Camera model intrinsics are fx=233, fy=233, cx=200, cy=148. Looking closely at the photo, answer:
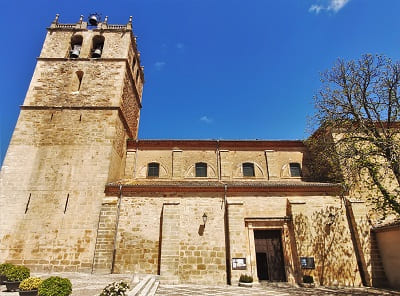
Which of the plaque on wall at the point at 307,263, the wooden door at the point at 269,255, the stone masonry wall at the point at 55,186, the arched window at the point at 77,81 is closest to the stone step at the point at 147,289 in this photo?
the stone masonry wall at the point at 55,186

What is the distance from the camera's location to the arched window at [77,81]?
16198 millimetres

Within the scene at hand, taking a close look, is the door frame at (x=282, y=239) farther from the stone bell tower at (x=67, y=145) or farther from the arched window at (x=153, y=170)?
the stone bell tower at (x=67, y=145)

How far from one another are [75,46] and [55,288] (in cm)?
1768

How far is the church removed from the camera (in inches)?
453

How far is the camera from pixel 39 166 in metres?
13.3

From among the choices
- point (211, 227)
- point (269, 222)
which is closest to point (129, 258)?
point (211, 227)

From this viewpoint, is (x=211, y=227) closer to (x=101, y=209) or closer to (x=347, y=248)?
(x=101, y=209)

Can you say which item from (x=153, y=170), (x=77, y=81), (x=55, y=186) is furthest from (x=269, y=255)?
(x=77, y=81)

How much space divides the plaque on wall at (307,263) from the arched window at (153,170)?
1004cm

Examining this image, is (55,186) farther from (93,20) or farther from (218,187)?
(93,20)

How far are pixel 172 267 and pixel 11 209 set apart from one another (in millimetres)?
8911

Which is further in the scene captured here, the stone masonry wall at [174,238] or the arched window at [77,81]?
the arched window at [77,81]

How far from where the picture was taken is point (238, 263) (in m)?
11.3

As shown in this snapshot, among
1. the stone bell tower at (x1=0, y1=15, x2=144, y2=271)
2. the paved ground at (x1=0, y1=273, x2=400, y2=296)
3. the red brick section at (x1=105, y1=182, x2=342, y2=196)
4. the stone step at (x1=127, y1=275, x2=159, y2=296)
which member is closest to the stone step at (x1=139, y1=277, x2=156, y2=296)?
the stone step at (x1=127, y1=275, x2=159, y2=296)
